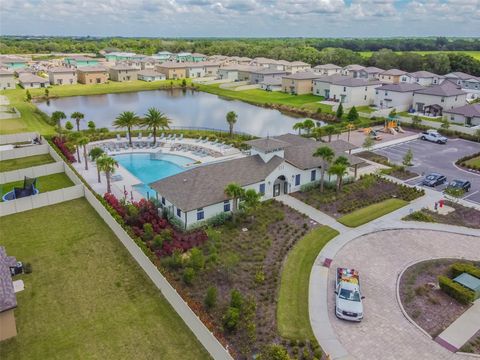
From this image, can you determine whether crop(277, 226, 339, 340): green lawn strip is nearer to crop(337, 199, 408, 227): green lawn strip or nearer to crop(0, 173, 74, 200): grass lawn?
crop(337, 199, 408, 227): green lawn strip

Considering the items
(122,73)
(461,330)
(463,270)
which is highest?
(122,73)

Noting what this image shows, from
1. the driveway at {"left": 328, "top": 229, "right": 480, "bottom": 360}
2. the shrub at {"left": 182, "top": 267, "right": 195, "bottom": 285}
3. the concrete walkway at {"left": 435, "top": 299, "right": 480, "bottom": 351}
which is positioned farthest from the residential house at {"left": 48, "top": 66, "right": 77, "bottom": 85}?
the concrete walkway at {"left": 435, "top": 299, "right": 480, "bottom": 351}

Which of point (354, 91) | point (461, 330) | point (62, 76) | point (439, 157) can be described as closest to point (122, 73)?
point (62, 76)

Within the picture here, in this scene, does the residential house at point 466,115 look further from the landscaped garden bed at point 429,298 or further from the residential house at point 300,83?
the landscaped garden bed at point 429,298

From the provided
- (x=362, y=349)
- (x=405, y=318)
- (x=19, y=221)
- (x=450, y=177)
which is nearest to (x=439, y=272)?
(x=405, y=318)

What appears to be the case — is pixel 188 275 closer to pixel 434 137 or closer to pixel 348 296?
pixel 348 296

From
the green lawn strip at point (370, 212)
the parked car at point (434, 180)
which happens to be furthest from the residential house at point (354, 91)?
the green lawn strip at point (370, 212)
